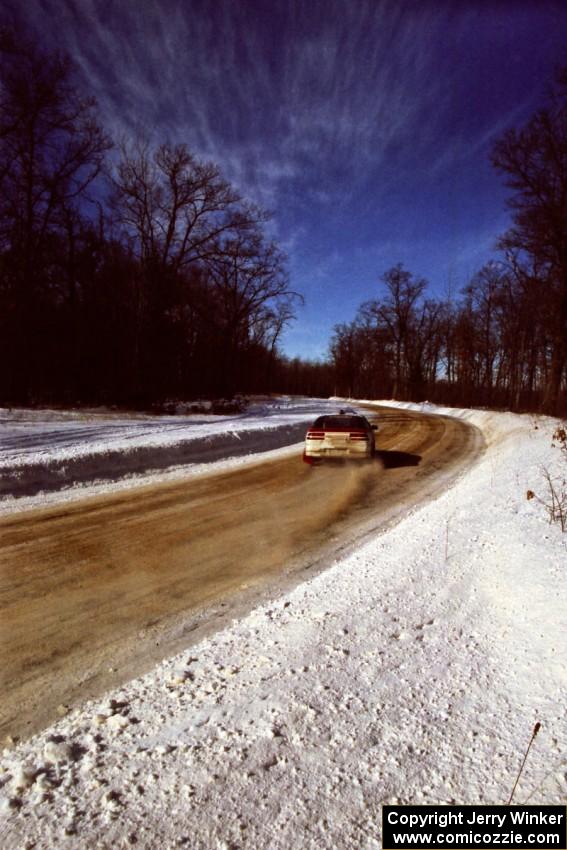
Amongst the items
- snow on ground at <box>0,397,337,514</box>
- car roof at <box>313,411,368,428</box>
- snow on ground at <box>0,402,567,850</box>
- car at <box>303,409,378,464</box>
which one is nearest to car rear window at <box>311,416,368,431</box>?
car roof at <box>313,411,368,428</box>

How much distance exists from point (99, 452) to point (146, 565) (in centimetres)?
505

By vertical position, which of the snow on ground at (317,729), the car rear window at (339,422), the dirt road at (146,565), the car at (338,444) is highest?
the car rear window at (339,422)

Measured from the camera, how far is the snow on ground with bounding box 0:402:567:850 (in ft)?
5.13

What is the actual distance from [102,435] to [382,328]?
48.1m

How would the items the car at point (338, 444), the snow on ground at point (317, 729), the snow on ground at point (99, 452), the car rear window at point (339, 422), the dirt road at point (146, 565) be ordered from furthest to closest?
the car rear window at point (339, 422), the car at point (338, 444), the snow on ground at point (99, 452), the dirt road at point (146, 565), the snow on ground at point (317, 729)

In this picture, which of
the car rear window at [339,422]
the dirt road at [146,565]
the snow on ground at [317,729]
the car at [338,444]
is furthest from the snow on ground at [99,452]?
the snow on ground at [317,729]

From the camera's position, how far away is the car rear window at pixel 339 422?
32.1 ft

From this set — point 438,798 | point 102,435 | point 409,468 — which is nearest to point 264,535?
point 438,798

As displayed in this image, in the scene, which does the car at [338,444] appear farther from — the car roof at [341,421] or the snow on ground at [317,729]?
the snow on ground at [317,729]

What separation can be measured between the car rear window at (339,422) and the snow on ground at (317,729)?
6.45 m

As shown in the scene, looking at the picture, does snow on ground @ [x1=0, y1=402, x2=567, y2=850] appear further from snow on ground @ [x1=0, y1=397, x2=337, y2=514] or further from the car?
the car

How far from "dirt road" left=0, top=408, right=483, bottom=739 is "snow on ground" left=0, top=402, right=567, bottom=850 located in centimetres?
36

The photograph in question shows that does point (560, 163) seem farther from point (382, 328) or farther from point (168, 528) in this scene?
point (382, 328)

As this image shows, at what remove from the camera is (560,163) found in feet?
59.4
